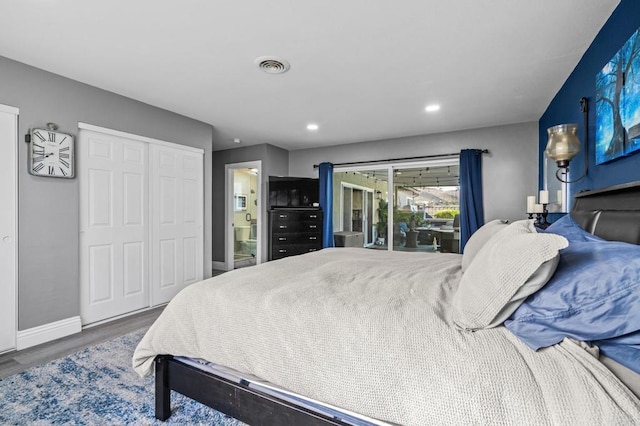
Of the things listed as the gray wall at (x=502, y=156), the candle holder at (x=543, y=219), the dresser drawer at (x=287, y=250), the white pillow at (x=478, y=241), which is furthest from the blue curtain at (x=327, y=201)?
the white pillow at (x=478, y=241)

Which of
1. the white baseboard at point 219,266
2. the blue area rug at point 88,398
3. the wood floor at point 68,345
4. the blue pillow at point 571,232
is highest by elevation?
the blue pillow at point 571,232

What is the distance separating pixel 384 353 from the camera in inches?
39.8

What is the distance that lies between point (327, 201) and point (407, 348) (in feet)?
15.6

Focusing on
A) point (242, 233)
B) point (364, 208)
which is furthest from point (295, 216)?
point (242, 233)

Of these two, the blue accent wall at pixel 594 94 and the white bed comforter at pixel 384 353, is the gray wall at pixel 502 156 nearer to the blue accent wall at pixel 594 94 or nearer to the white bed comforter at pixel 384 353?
the blue accent wall at pixel 594 94

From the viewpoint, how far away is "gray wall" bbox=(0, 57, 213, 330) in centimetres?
258

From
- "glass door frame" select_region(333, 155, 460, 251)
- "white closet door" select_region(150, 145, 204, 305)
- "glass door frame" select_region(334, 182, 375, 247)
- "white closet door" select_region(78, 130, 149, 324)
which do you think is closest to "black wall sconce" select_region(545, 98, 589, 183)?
"glass door frame" select_region(333, 155, 460, 251)

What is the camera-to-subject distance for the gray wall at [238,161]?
18.4 feet

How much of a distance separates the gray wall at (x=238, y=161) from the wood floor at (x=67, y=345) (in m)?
2.69

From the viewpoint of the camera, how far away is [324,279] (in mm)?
1716

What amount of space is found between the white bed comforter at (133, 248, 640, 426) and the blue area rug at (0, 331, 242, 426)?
13.7 inches

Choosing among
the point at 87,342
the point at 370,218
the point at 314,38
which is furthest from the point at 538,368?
the point at 370,218

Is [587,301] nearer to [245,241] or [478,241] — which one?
[478,241]

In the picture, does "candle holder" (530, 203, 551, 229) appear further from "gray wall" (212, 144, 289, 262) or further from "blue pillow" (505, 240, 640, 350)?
"gray wall" (212, 144, 289, 262)
